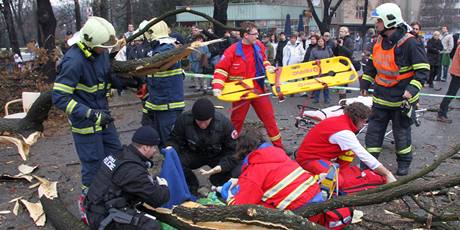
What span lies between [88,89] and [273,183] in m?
1.86

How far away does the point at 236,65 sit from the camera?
5.53 metres

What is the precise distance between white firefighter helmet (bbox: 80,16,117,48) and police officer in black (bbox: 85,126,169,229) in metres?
1.06

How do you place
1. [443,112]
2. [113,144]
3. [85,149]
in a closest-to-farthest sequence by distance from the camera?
[85,149] < [113,144] < [443,112]

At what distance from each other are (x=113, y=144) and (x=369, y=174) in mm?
2415

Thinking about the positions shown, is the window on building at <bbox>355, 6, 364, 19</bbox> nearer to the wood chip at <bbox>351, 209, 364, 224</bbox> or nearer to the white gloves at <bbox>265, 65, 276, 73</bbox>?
the white gloves at <bbox>265, 65, 276, 73</bbox>

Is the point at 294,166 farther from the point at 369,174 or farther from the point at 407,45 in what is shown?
the point at 407,45

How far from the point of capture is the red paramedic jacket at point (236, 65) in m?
5.48

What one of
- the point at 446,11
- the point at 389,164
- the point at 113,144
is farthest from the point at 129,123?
the point at 446,11

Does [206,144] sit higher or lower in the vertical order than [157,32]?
lower

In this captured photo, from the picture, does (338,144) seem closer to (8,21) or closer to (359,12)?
(8,21)

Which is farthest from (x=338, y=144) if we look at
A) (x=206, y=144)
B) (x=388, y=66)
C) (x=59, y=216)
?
(x=59, y=216)

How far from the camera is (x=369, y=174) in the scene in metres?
3.99

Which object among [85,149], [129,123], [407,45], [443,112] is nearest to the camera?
[85,149]

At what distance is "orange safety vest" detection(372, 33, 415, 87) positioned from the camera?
4.57 m
